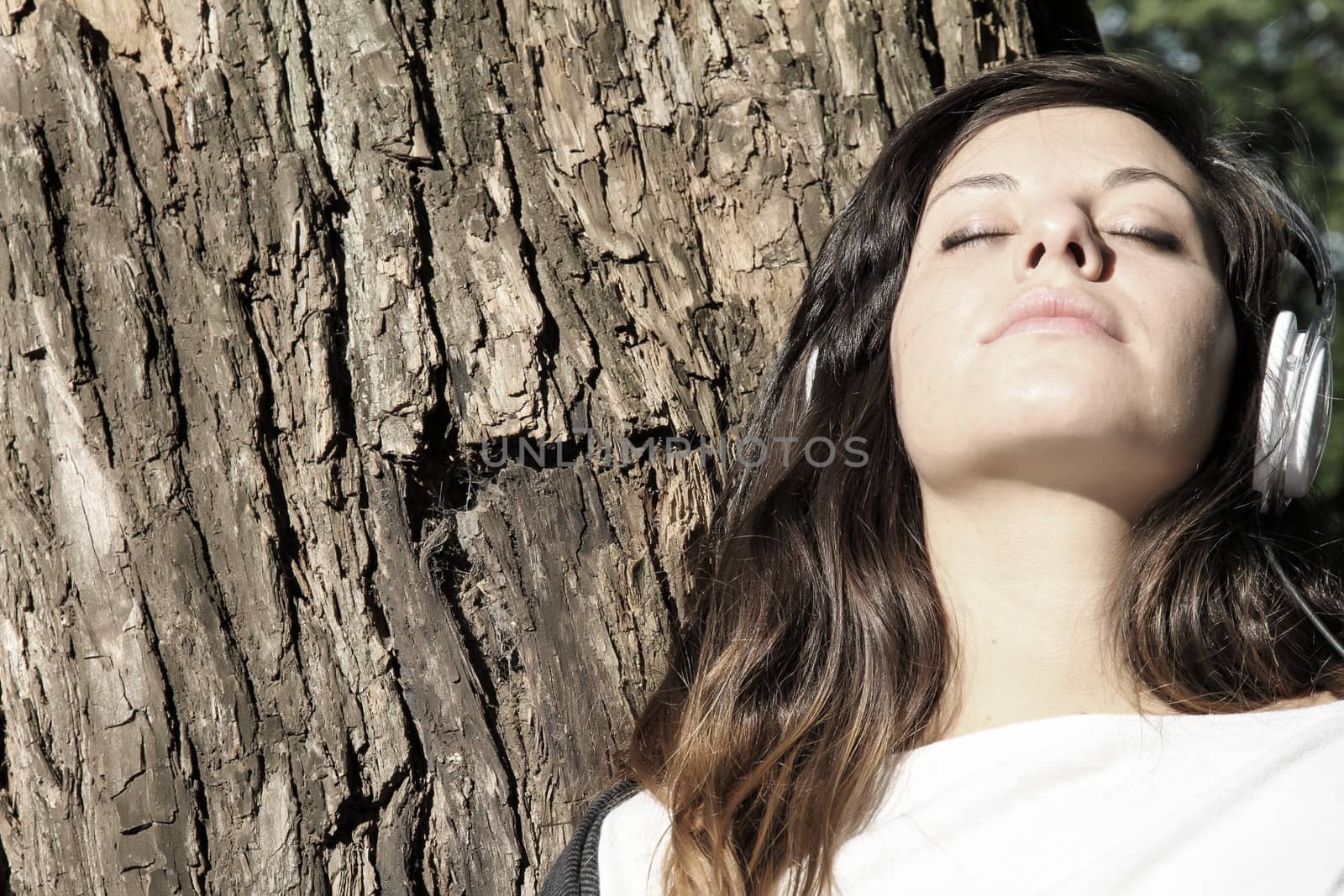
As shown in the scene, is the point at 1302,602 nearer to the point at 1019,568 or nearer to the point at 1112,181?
the point at 1019,568

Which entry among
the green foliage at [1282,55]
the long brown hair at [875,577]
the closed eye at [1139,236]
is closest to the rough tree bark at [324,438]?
the long brown hair at [875,577]

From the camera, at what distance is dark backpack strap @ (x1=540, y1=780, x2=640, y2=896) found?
185 cm

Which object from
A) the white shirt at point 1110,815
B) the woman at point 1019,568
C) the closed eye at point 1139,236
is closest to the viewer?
the white shirt at point 1110,815

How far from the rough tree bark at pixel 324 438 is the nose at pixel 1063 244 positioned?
25.7 inches

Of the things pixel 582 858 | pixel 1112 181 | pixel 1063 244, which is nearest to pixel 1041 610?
pixel 1063 244

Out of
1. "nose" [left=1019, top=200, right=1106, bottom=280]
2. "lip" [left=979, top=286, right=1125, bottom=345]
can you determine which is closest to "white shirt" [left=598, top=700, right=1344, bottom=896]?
"lip" [left=979, top=286, right=1125, bottom=345]

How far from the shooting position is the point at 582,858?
188 centimetres

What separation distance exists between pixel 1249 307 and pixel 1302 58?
8043 millimetres

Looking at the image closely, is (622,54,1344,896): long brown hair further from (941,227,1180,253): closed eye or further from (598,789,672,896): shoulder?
(941,227,1180,253): closed eye

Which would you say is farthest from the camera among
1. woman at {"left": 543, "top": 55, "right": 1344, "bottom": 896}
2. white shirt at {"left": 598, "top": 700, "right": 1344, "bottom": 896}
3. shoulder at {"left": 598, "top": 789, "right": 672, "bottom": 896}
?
shoulder at {"left": 598, "top": 789, "right": 672, "bottom": 896}

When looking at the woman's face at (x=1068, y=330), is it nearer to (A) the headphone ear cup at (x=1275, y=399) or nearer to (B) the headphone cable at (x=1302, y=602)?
→ (A) the headphone ear cup at (x=1275, y=399)

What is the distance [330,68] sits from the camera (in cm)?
204

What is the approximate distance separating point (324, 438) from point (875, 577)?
1.11 meters

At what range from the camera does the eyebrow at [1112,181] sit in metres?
2.07
